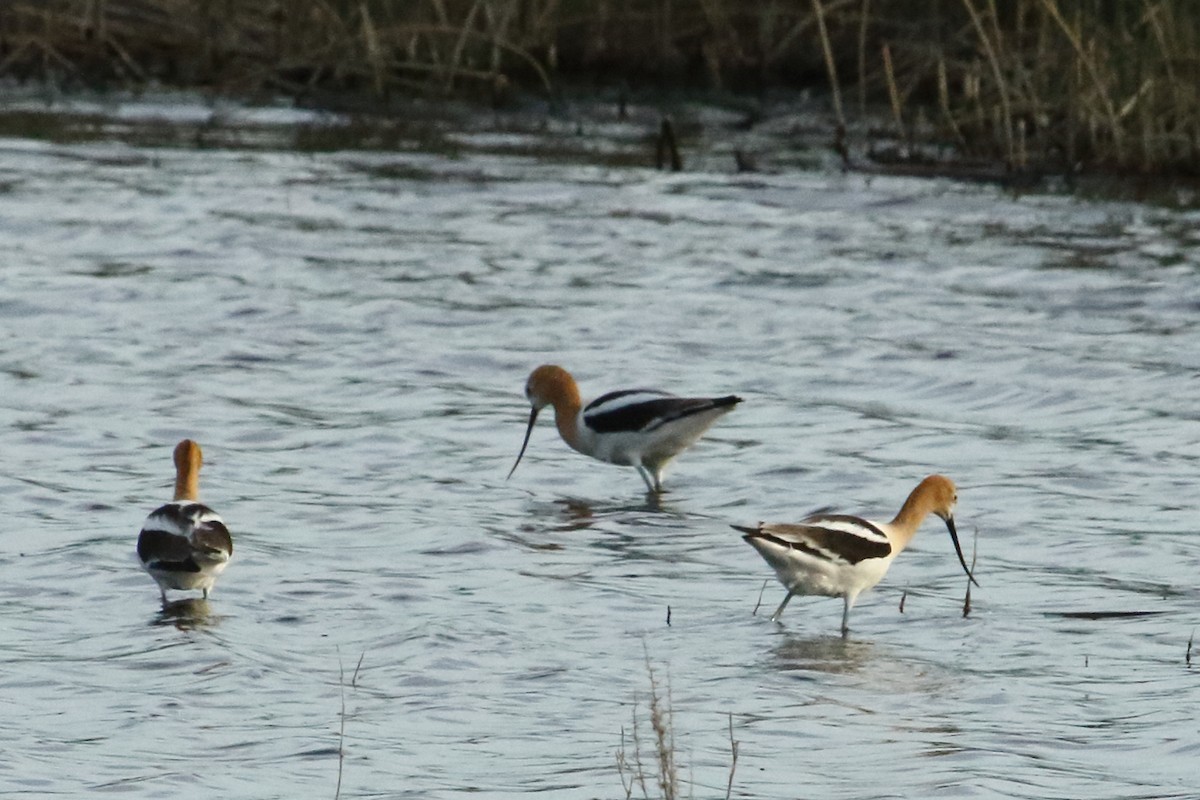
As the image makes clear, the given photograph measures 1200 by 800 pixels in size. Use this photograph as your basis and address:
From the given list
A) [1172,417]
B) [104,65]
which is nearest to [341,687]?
[1172,417]

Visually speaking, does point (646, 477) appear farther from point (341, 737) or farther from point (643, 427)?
point (341, 737)

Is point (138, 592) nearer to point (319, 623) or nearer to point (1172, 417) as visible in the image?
point (319, 623)

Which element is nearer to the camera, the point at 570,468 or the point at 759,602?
the point at 759,602

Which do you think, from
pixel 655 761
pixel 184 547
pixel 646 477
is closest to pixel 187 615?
pixel 184 547

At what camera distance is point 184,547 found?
8.55 meters

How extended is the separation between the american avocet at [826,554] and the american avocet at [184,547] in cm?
196

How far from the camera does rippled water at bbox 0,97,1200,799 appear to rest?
719 centimetres

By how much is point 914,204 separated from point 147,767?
50.1ft

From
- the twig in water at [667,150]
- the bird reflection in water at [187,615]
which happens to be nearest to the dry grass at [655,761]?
the bird reflection in water at [187,615]

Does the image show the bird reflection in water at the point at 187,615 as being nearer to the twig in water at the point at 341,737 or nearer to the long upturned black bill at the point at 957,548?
the twig in water at the point at 341,737

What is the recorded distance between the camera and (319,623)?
8688 mm

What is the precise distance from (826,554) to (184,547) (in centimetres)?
240

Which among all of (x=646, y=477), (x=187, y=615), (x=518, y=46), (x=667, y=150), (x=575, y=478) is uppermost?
(x=518, y=46)

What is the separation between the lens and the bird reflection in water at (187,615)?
858 cm
